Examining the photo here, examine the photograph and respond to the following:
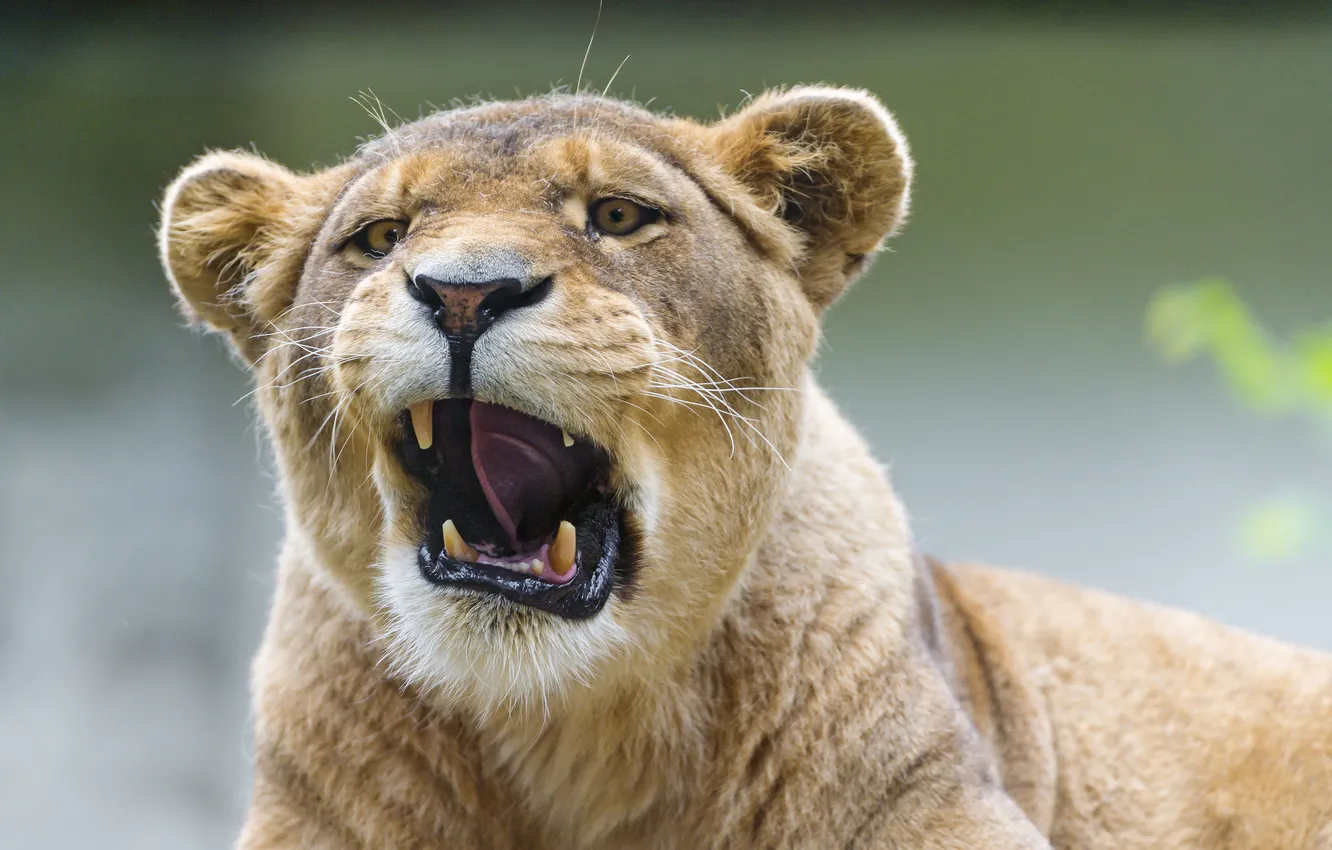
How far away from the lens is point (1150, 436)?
22.0 feet

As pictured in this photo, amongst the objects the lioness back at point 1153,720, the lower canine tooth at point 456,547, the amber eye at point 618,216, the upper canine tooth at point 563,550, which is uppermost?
the amber eye at point 618,216

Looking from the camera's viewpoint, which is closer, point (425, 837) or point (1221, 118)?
point (425, 837)

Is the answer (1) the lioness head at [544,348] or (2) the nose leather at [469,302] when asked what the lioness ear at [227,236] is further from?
(2) the nose leather at [469,302]

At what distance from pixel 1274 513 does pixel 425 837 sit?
416cm

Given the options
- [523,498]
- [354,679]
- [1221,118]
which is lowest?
[354,679]

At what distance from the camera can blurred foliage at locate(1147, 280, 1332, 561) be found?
3521mm

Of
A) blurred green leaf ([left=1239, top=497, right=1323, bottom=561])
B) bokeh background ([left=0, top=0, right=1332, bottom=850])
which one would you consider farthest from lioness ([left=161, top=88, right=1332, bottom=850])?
bokeh background ([left=0, top=0, right=1332, bottom=850])

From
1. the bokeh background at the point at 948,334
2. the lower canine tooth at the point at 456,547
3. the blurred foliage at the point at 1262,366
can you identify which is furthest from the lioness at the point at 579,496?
the bokeh background at the point at 948,334

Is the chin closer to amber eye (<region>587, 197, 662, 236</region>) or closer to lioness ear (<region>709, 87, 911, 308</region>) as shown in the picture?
amber eye (<region>587, 197, 662, 236</region>)

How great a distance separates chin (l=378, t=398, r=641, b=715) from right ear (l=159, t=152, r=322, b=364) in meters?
0.55

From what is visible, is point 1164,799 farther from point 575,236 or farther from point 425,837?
point 575,236

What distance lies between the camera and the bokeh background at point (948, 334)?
6277 millimetres

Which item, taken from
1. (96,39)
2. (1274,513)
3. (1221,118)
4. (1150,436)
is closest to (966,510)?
(1150,436)

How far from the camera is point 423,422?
2.47 metres
